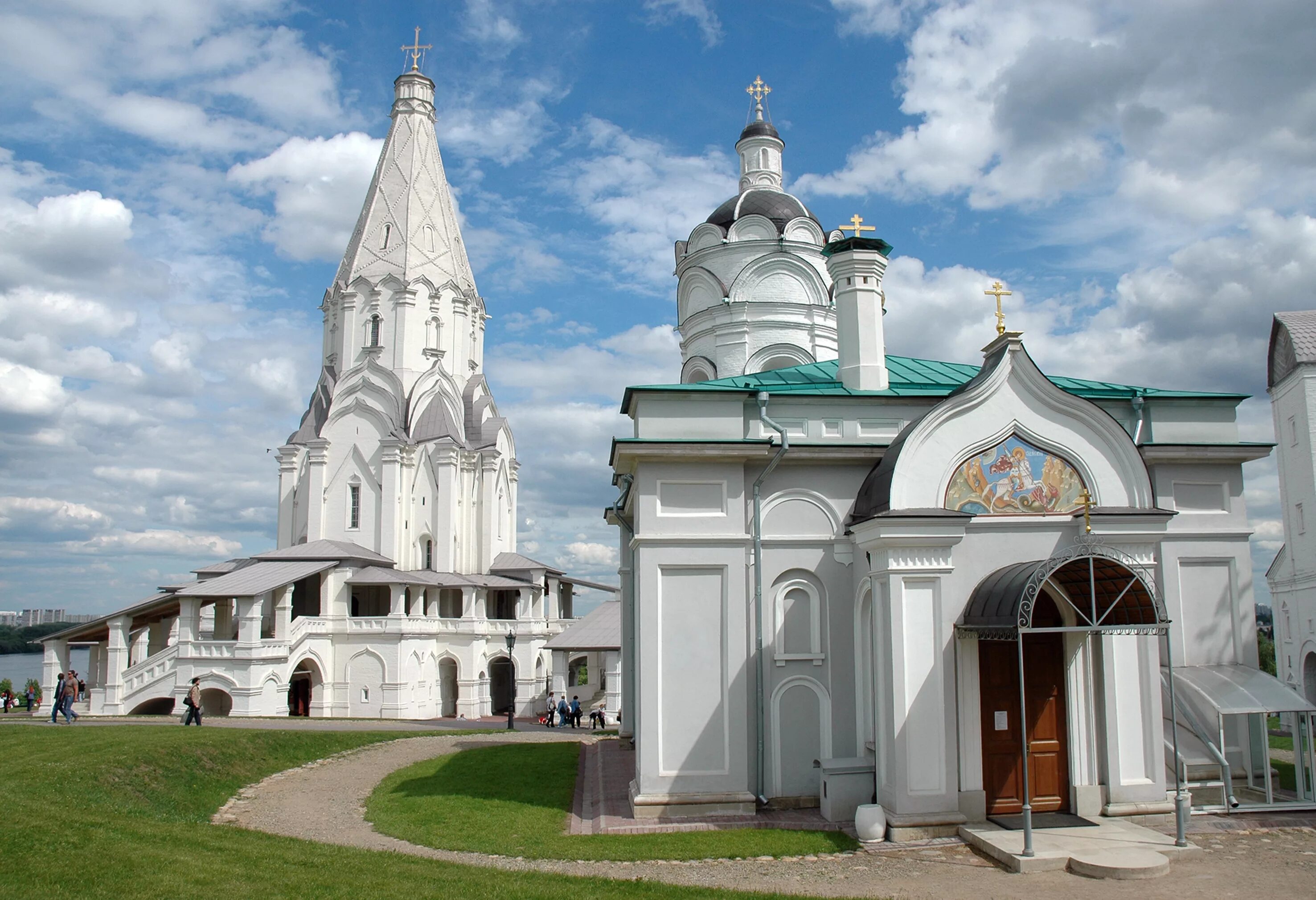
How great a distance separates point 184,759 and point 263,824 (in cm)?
412

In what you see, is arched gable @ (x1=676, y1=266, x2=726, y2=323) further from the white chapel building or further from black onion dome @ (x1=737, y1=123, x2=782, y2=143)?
the white chapel building

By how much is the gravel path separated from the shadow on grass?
7.03 feet

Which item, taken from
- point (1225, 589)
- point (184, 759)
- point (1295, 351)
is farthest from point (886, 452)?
point (1295, 351)

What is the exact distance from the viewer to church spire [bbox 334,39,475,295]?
4269 centimetres

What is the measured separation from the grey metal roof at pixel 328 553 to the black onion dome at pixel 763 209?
19855 millimetres

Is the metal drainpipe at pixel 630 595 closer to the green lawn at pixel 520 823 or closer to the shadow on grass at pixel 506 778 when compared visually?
the shadow on grass at pixel 506 778

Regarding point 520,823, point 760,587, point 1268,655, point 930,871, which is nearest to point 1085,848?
point 930,871

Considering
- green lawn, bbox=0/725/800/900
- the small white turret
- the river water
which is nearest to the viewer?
green lawn, bbox=0/725/800/900

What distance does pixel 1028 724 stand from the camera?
11641mm

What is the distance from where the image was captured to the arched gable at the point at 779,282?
938 inches

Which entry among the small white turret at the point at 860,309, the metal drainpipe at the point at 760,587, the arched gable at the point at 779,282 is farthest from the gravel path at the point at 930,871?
the arched gable at the point at 779,282

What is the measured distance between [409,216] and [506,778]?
3316 cm

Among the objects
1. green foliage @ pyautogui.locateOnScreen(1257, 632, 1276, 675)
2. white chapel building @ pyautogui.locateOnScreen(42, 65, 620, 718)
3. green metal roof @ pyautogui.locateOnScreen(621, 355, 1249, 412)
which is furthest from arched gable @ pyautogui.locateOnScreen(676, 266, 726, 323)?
green foliage @ pyautogui.locateOnScreen(1257, 632, 1276, 675)

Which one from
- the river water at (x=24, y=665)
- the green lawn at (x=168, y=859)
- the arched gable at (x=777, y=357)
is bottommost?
the river water at (x=24, y=665)
